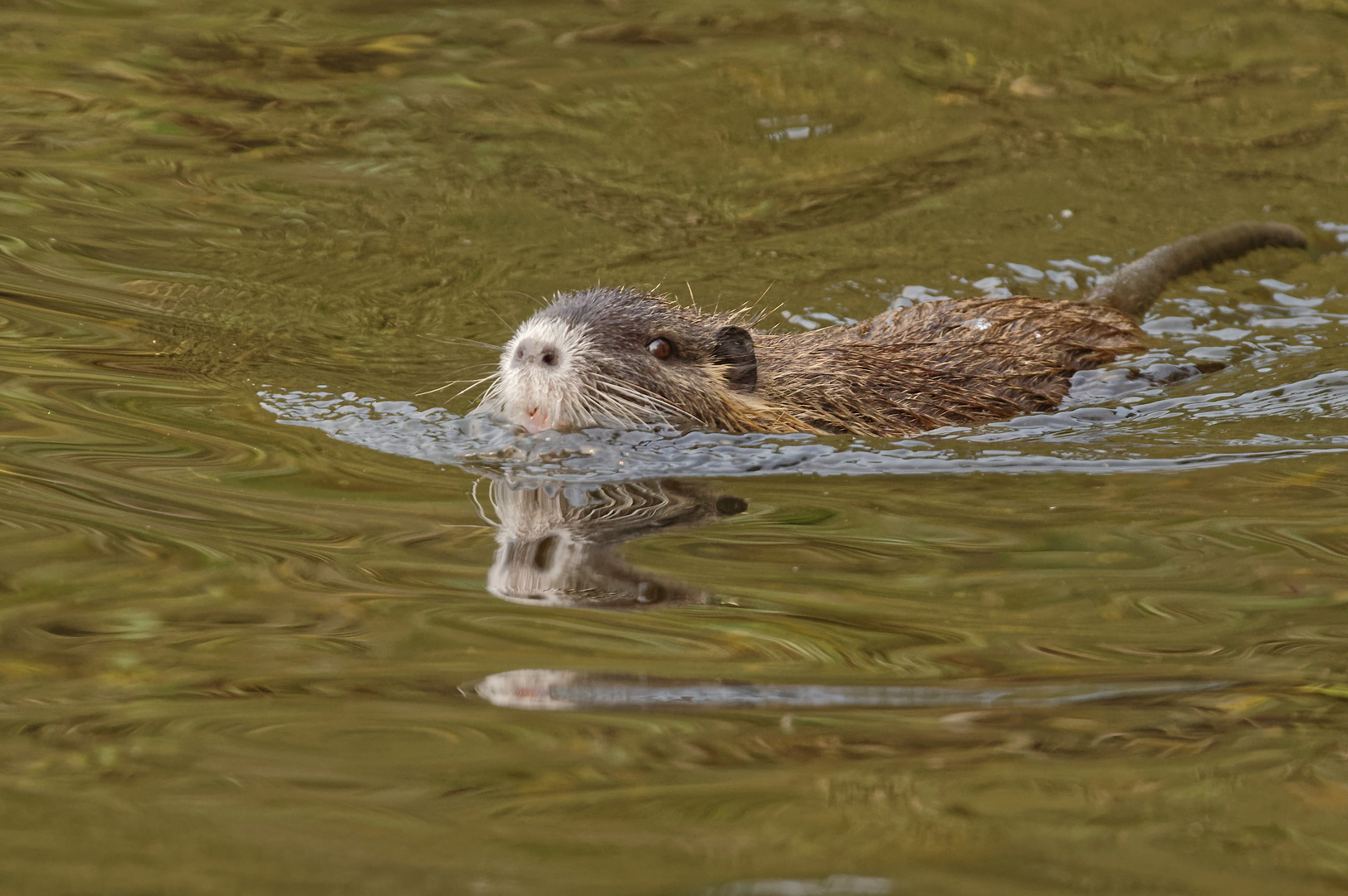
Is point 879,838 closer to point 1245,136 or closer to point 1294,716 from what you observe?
point 1294,716

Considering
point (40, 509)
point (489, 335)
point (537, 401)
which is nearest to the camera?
point (40, 509)

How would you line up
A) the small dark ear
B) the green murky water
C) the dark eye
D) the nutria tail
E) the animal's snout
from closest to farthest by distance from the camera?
the green murky water
the animal's snout
the dark eye
the small dark ear
the nutria tail

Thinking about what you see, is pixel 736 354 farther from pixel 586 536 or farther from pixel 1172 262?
pixel 1172 262

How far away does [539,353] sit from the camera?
5.01 meters

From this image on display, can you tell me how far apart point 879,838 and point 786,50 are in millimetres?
9071

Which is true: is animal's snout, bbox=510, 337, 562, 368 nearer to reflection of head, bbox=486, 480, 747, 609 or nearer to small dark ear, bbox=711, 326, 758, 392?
reflection of head, bbox=486, 480, 747, 609

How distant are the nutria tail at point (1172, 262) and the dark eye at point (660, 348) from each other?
2556mm

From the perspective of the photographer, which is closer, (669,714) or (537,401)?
(669,714)

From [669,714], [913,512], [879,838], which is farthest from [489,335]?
[879,838]

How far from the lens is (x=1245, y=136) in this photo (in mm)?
9742

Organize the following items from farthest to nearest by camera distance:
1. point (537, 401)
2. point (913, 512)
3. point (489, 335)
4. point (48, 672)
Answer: point (489, 335) < point (537, 401) < point (913, 512) < point (48, 672)

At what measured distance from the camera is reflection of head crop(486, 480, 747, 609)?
3.48m

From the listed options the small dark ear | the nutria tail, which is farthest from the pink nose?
the nutria tail

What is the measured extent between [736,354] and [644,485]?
35.7 inches
